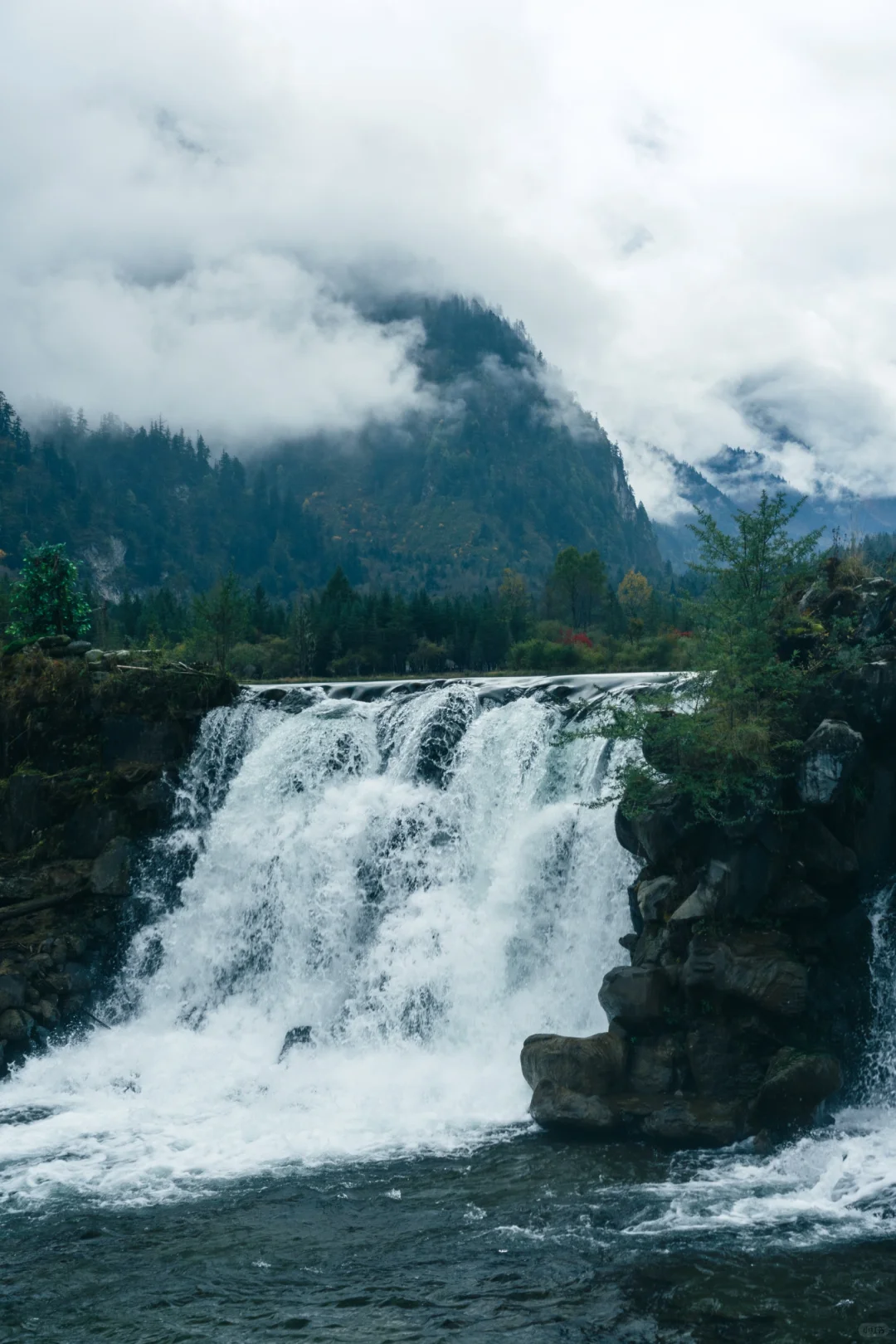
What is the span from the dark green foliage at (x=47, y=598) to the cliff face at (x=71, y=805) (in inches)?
364

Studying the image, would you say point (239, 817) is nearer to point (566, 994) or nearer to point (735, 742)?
point (566, 994)

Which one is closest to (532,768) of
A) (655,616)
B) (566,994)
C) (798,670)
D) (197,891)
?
(566,994)

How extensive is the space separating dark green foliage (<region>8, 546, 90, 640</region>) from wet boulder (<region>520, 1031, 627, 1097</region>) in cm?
3284

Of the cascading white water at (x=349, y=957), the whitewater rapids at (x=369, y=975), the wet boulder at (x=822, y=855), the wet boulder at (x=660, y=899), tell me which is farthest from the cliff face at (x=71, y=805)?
the wet boulder at (x=822, y=855)

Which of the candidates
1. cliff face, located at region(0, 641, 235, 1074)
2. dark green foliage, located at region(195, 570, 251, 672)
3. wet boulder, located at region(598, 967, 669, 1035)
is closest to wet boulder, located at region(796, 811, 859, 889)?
wet boulder, located at region(598, 967, 669, 1035)

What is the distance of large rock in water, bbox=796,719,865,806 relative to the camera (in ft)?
65.7

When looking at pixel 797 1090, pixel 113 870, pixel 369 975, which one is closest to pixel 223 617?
pixel 113 870

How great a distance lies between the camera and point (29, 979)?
1067 inches

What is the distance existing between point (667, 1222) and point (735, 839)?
7.56 metres

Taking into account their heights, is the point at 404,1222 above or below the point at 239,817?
below

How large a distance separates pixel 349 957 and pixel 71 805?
11.6m

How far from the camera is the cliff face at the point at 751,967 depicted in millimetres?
19047

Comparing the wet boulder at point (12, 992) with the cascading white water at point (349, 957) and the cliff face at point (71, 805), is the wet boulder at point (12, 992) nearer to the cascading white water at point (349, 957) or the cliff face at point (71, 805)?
the cliff face at point (71, 805)

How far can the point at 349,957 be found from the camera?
86.5 feet
